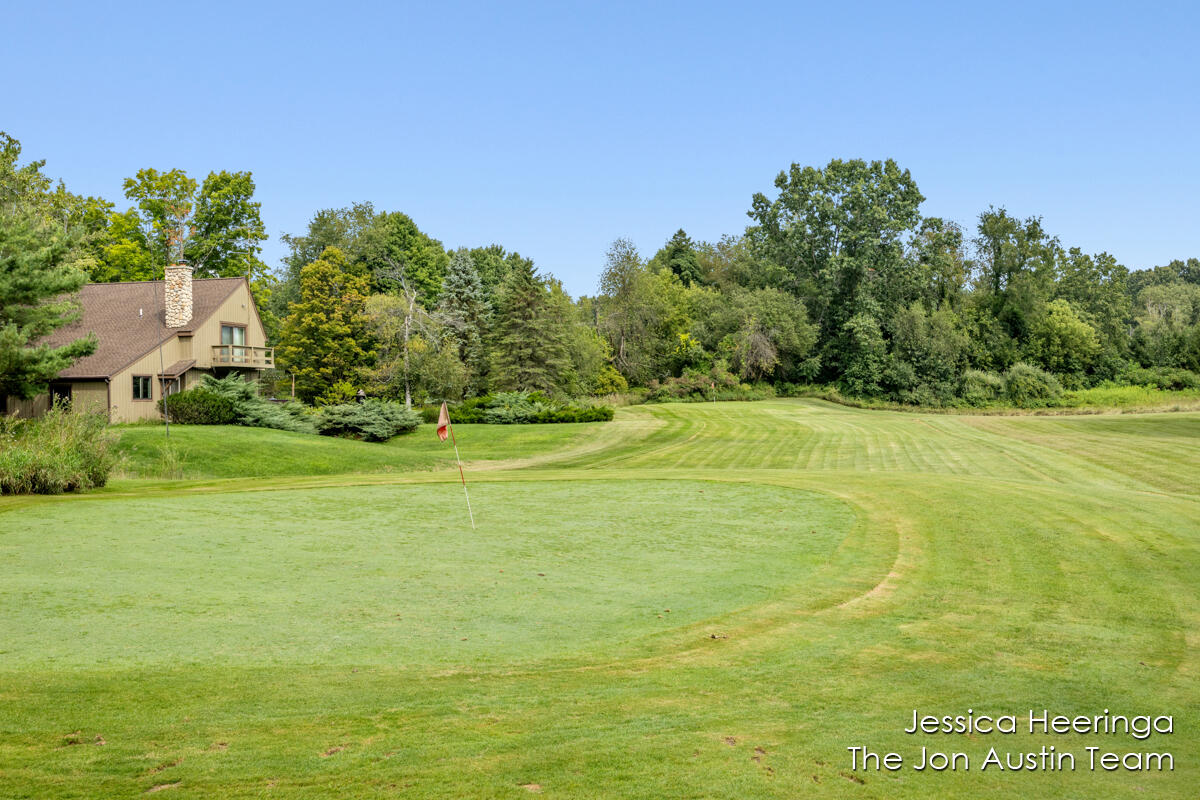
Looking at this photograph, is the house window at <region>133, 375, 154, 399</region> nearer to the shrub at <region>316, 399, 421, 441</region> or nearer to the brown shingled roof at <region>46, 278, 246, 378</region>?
the brown shingled roof at <region>46, 278, 246, 378</region>

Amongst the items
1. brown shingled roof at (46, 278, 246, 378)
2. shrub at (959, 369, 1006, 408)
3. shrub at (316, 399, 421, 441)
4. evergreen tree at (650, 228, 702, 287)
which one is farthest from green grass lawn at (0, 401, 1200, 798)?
evergreen tree at (650, 228, 702, 287)

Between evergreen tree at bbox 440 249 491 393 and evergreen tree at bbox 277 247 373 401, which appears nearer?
evergreen tree at bbox 440 249 491 393

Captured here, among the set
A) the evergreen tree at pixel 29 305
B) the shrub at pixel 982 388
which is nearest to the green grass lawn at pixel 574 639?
the evergreen tree at pixel 29 305

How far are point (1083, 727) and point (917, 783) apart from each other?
1.86m

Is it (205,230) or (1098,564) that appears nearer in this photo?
(1098,564)

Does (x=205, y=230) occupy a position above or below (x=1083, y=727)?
above

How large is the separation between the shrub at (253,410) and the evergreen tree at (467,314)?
17.7 m

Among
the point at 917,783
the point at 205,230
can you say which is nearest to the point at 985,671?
the point at 917,783

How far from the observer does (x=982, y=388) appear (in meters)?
58.4

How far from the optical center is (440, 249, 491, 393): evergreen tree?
5619cm

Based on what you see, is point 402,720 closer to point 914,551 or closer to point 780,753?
point 780,753

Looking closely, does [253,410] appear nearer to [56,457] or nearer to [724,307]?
[56,457]

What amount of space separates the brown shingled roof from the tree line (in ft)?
39.0

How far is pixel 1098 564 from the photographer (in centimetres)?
1112
